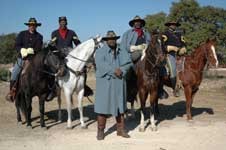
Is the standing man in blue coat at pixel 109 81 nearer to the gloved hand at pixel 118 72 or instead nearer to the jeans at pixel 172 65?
the gloved hand at pixel 118 72

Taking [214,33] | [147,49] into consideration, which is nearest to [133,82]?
[147,49]

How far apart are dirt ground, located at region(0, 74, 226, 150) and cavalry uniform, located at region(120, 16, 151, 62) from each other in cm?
188

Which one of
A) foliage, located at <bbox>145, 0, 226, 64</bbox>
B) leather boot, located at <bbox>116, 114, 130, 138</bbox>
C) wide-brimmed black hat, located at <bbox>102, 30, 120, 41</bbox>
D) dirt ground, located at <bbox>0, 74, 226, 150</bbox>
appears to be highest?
foliage, located at <bbox>145, 0, 226, 64</bbox>

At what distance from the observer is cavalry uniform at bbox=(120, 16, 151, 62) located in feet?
30.3

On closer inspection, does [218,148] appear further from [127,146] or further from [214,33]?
[214,33]

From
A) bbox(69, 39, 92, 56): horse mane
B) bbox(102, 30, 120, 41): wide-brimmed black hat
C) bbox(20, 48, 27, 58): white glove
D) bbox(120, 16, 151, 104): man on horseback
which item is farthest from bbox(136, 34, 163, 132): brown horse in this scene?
bbox(20, 48, 27, 58): white glove

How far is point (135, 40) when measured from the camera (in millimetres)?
9422

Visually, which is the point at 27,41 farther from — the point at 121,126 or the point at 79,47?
the point at 121,126

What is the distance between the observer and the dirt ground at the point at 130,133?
25.8ft

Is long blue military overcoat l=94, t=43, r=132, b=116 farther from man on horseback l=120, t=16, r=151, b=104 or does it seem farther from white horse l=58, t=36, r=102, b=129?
white horse l=58, t=36, r=102, b=129

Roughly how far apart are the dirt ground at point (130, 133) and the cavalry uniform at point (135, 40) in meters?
1.88

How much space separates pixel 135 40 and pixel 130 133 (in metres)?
2.27

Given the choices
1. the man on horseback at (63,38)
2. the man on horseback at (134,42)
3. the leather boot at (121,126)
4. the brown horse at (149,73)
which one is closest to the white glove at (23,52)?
the man on horseback at (63,38)

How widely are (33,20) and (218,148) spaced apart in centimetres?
556
